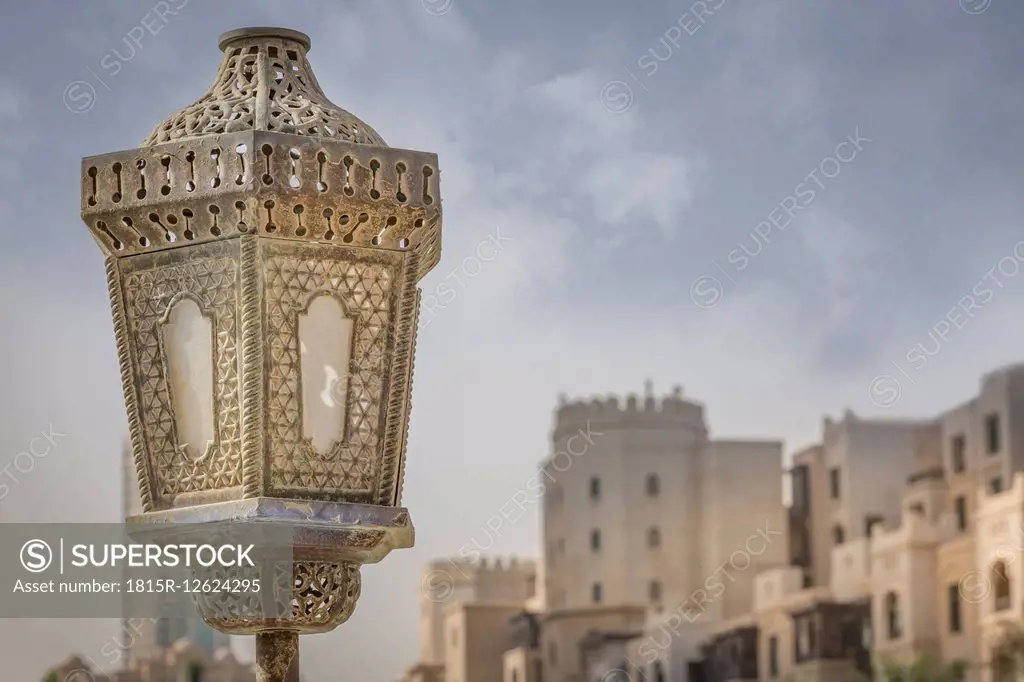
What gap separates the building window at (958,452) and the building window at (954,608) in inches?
138

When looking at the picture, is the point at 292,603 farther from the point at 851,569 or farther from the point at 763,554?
the point at 763,554

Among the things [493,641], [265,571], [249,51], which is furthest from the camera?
[493,641]

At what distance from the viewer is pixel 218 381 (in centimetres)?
282

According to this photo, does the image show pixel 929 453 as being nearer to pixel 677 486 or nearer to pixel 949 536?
pixel 949 536

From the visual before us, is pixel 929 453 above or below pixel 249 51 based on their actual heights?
above

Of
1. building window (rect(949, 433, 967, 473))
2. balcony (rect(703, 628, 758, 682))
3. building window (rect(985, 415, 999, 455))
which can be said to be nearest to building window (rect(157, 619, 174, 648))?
balcony (rect(703, 628, 758, 682))

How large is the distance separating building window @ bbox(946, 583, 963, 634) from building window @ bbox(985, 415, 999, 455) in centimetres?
272

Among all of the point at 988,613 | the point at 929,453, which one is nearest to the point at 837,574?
the point at 929,453

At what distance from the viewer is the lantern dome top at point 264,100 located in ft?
9.40

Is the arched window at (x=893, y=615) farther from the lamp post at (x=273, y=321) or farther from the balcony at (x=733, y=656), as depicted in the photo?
the lamp post at (x=273, y=321)

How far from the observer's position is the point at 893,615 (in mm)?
34156

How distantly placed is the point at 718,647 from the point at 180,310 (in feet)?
131

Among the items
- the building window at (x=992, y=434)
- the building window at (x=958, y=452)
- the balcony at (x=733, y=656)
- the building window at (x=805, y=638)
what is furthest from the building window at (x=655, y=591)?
the building window at (x=992, y=434)

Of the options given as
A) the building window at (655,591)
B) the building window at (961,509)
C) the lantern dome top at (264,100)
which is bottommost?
the lantern dome top at (264,100)
